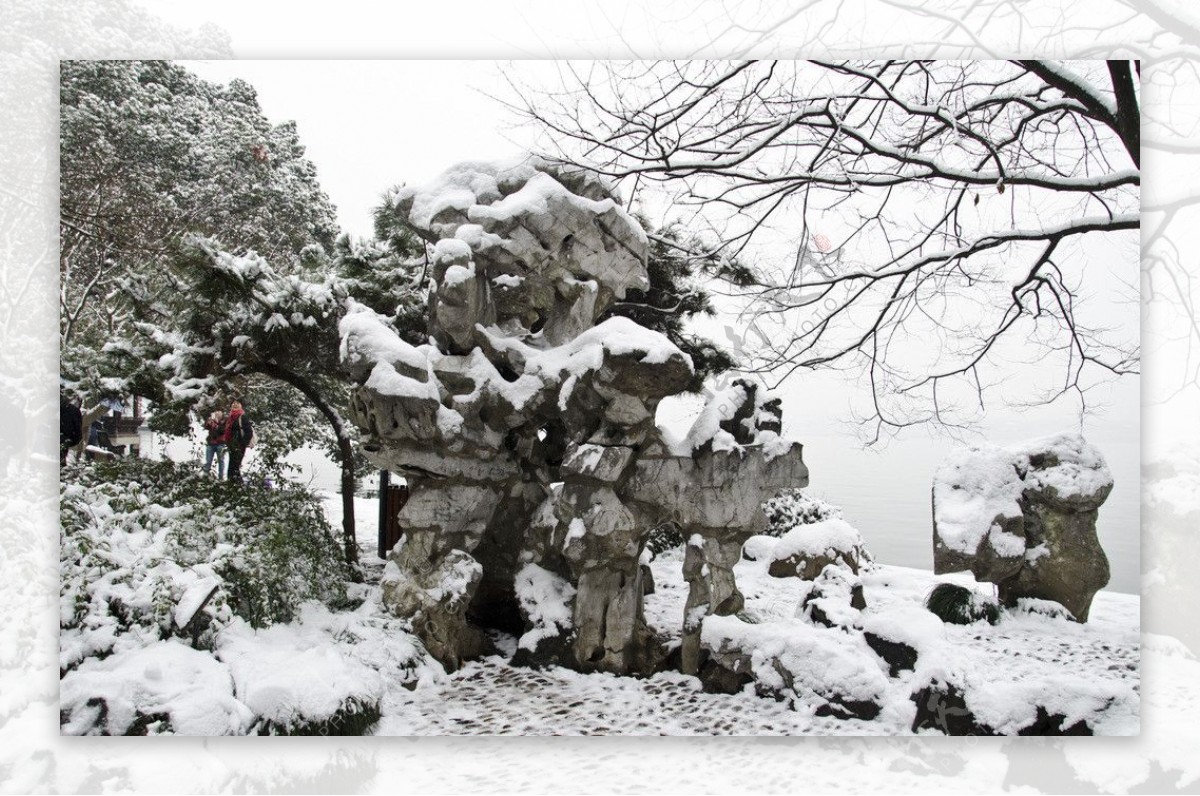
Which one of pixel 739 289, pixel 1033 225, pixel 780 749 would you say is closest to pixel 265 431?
pixel 739 289

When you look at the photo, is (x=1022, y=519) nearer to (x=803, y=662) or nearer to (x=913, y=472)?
(x=913, y=472)

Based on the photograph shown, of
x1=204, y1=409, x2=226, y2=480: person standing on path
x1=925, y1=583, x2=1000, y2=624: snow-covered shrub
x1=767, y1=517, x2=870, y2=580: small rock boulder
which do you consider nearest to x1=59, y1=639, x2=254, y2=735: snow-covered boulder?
x1=204, y1=409, x2=226, y2=480: person standing on path

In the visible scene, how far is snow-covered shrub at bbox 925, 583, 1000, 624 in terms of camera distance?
373cm

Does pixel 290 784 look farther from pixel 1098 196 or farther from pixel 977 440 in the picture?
pixel 1098 196

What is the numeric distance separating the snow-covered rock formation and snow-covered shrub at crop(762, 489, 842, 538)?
1.51 ft

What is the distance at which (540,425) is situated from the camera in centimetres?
445

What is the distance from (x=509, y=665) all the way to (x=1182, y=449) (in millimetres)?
3273

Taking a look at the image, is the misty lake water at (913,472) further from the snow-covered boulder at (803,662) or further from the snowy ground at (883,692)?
the snow-covered boulder at (803,662)

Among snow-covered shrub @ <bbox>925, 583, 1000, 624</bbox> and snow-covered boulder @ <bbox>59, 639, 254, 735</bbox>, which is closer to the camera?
snow-covered boulder @ <bbox>59, 639, 254, 735</bbox>

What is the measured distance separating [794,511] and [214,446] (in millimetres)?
3626

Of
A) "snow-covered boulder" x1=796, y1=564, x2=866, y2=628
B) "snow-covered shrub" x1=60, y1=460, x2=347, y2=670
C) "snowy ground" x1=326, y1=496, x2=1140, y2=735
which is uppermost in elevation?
"snow-covered shrub" x1=60, y1=460, x2=347, y2=670

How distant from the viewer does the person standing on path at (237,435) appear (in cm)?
412

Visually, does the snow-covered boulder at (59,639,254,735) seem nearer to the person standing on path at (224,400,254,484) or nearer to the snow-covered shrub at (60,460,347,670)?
the snow-covered shrub at (60,460,347,670)

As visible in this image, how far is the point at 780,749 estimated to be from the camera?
3.53 m
